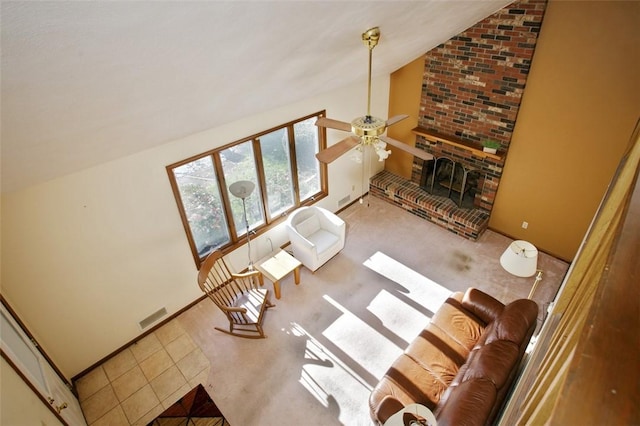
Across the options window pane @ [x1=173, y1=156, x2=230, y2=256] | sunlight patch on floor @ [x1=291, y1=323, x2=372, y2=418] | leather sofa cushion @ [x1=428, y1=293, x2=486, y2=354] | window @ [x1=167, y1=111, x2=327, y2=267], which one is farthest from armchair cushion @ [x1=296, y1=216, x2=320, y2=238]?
leather sofa cushion @ [x1=428, y1=293, x2=486, y2=354]

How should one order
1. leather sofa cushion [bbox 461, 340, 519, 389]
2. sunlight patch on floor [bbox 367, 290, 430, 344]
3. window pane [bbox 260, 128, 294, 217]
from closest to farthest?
leather sofa cushion [bbox 461, 340, 519, 389] < sunlight patch on floor [bbox 367, 290, 430, 344] < window pane [bbox 260, 128, 294, 217]

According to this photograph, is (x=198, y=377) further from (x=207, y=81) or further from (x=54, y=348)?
(x=207, y=81)

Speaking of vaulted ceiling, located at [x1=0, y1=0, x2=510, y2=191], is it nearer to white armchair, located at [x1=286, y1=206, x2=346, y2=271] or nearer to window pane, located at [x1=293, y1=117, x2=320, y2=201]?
window pane, located at [x1=293, y1=117, x2=320, y2=201]

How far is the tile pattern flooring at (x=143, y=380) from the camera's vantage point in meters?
3.81

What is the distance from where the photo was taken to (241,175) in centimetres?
485

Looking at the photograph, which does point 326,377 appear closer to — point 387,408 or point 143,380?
point 387,408

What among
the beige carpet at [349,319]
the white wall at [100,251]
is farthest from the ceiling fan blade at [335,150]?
the beige carpet at [349,319]

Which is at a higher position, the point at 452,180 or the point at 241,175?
the point at 241,175

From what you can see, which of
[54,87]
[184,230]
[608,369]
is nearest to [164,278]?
[184,230]

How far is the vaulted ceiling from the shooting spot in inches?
58.6

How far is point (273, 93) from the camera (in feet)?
12.4

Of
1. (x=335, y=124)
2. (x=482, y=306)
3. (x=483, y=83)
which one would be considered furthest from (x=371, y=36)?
(x=482, y=306)

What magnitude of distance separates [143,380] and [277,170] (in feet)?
10.4

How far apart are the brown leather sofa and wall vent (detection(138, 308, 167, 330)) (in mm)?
2878
